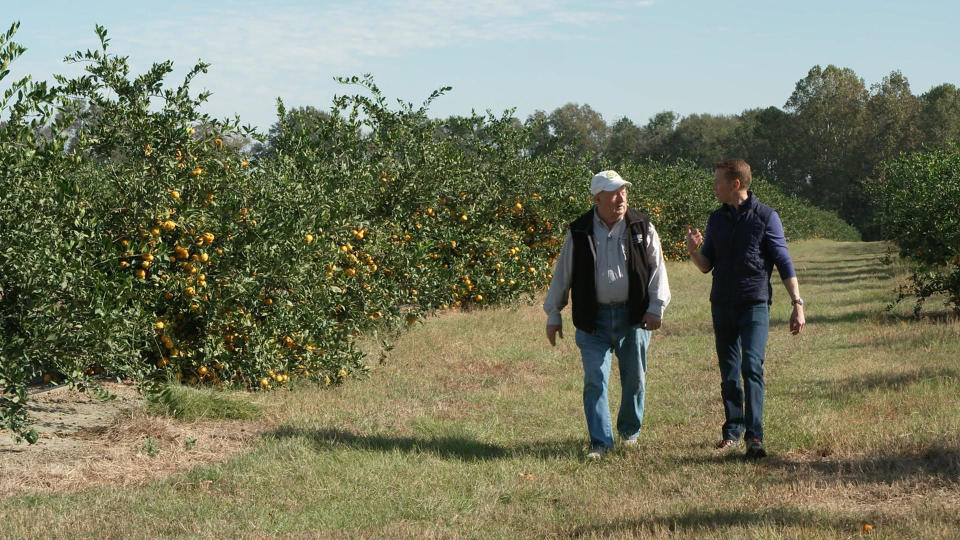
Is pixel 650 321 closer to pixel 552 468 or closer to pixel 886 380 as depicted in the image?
pixel 552 468

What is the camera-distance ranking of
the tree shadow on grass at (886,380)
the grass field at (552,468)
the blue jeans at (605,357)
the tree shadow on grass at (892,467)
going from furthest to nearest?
the tree shadow on grass at (886,380), the blue jeans at (605,357), the tree shadow on grass at (892,467), the grass field at (552,468)

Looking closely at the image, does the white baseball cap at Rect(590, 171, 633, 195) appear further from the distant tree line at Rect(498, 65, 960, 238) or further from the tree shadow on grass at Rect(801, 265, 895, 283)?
the distant tree line at Rect(498, 65, 960, 238)

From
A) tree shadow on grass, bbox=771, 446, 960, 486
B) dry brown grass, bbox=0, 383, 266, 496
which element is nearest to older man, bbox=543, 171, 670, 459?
tree shadow on grass, bbox=771, 446, 960, 486

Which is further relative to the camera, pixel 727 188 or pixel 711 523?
pixel 727 188

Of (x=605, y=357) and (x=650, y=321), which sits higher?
(x=650, y=321)

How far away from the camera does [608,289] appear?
5.97 metres

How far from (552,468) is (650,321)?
3.74 ft

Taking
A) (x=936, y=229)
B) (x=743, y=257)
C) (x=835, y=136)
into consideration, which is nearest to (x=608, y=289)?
(x=743, y=257)

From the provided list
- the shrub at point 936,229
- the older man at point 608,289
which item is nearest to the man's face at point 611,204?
the older man at point 608,289

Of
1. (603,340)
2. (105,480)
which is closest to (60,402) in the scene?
(105,480)

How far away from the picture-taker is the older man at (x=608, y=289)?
595cm

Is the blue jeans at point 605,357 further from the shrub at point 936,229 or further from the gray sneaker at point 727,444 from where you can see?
the shrub at point 936,229

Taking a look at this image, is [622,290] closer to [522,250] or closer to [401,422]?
[401,422]

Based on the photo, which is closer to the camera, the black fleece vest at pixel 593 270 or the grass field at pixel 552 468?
the grass field at pixel 552 468
